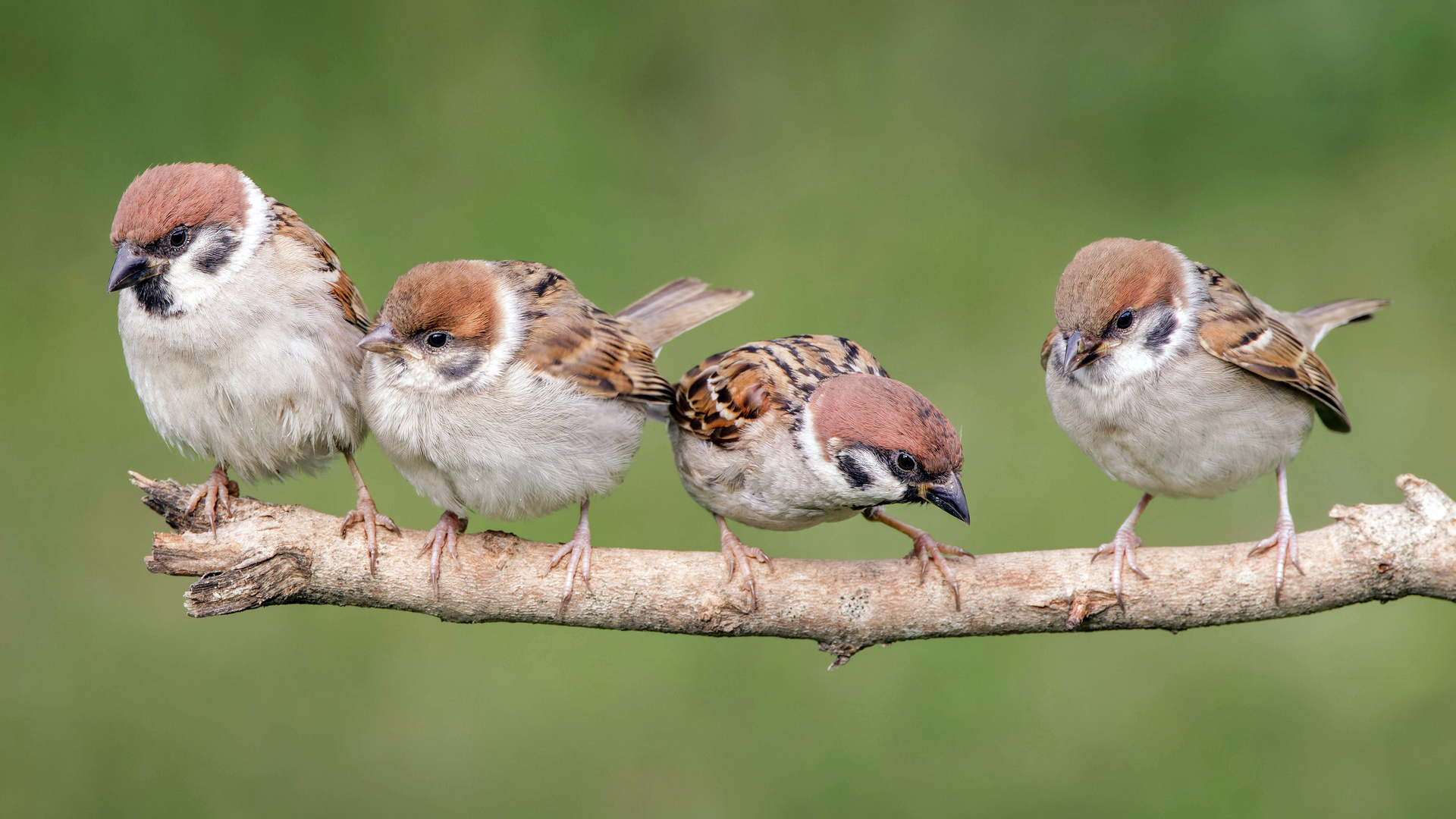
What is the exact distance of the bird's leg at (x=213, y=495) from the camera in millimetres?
2922

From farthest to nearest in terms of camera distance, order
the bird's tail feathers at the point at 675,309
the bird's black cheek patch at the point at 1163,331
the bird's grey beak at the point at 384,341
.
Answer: the bird's tail feathers at the point at 675,309 < the bird's black cheek patch at the point at 1163,331 < the bird's grey beak at the point at 384,341

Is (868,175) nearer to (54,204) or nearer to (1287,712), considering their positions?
(1287,712)

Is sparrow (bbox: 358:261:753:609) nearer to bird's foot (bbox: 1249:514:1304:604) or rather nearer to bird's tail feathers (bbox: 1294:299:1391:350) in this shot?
bird's foot (bbox: 1249:514:1304:604)

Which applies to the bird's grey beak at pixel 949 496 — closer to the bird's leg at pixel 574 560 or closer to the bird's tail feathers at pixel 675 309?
the bird's leg at pixel 574 560

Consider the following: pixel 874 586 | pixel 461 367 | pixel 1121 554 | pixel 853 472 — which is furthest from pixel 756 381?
pixel 1121 554

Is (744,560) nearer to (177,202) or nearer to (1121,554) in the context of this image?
(1121,554)

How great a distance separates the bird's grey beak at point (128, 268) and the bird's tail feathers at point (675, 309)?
4.14 ft

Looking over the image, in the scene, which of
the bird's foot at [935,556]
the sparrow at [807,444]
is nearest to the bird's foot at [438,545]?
the sparrow at [807,444]

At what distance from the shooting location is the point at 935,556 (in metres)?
3.03

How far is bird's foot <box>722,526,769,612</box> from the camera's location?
2986mm

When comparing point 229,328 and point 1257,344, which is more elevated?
point 1257,344

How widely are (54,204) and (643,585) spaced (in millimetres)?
3855

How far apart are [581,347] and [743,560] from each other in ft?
2.29

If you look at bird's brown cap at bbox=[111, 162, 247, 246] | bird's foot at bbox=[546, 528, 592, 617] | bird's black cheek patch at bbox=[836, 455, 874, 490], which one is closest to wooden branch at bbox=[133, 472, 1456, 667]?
bird's foot at bbox=[546, 528, 592, 617]
